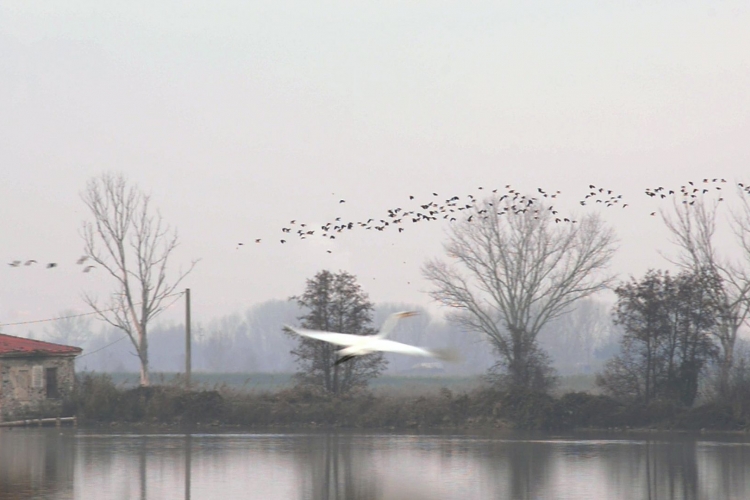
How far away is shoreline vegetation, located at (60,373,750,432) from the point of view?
3634 centimetres

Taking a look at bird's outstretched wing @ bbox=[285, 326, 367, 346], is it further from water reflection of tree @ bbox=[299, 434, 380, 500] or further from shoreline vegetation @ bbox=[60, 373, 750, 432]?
shoreline vegetation @ bbox=[60, 373, 750, 432]

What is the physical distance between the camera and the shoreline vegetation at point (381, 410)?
3634 centimetres

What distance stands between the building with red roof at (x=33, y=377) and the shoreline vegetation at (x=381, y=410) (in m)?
0.79

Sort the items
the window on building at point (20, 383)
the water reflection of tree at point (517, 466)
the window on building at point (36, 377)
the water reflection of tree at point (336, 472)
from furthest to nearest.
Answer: the window on building at point (36, 377)
the window on building at point (20, 383)
the water reflection of tree at point (517, 466)
the water reflection of tree at point (336, 472)

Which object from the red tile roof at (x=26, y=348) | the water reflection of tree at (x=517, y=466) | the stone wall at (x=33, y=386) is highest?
the red tile roof at (x=26, y=348)

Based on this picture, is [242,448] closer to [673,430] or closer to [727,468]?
[727,468]

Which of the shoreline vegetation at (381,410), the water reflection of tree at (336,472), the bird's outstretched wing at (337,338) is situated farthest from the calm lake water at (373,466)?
the bird's outstretched wing at (337,338)

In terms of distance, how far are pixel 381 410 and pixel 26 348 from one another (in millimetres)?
15525

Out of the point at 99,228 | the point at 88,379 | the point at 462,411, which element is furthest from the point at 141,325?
the point at 462,411

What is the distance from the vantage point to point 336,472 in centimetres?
2183

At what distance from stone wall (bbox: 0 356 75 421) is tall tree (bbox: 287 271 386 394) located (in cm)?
1033

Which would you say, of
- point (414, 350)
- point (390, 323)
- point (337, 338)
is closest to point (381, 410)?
point (337, 338)

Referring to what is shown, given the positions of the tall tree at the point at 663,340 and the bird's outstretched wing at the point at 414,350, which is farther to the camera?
the tall tree at the point at 663,340

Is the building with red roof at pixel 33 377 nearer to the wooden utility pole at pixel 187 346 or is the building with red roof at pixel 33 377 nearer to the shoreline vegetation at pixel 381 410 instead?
the shoreline vegetation at pixel 381 410
